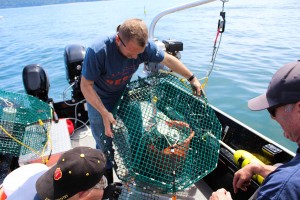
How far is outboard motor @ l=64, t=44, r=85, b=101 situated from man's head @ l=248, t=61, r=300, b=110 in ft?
8.46

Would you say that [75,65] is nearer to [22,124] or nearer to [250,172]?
[22,124]

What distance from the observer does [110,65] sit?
6.46ft

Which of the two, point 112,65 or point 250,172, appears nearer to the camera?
point 250,172

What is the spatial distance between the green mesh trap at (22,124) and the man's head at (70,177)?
0.88 m

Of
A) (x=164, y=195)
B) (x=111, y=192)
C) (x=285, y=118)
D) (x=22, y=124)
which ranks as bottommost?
(x=164, y=195)

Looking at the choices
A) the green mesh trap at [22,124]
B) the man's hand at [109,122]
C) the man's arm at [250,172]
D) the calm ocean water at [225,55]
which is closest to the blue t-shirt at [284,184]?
the man's arm at [250,172]

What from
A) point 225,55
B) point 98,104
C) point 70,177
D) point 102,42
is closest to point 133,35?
point 102,42

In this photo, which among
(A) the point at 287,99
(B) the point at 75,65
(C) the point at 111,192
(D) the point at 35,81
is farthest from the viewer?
Result: (B) the point at 75,65

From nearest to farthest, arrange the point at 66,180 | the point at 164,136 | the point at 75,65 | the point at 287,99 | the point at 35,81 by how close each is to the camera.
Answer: the point at 287,99 → the point at 66,180 → the point at 164,136 → the point at 35,81 → the point at 75,65

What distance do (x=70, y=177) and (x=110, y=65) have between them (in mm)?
941

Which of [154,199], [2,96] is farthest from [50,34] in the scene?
[154,199]

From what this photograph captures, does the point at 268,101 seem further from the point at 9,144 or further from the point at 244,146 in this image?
the point at 9,144

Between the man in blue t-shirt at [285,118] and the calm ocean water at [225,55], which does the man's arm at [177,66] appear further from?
the calm ocean water at [225,55]

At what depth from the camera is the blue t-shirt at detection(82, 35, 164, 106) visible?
1.89m
